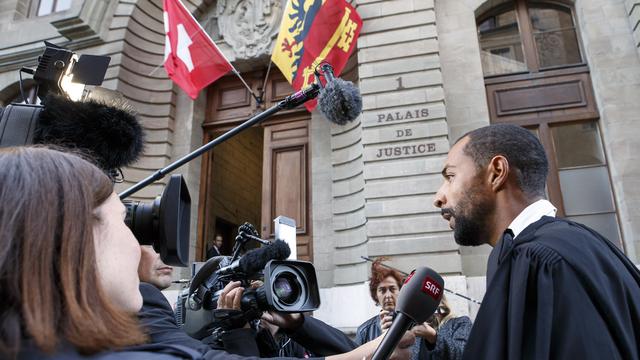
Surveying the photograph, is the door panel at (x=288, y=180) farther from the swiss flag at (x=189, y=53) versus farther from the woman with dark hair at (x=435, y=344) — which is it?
the woman with dark hair at (x=435, y=344)

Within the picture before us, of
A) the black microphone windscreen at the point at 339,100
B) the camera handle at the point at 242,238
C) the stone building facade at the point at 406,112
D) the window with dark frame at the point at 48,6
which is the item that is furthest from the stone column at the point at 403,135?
the window with dark frame at the point at 48,6

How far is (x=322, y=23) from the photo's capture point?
9.81 m

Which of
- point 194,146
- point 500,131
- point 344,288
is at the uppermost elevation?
point 194,146

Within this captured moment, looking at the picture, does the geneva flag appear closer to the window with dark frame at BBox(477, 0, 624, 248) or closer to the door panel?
the door panel

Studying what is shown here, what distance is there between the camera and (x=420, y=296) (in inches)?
65.7

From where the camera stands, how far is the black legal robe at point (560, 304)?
1560 millimetres

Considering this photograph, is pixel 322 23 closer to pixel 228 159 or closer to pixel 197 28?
pixel 197 28

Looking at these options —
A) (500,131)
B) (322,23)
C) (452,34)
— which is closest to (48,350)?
(500,131)

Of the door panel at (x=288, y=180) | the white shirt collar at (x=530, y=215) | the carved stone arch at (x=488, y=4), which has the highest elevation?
the carved stone arch at (x=488, y=4)

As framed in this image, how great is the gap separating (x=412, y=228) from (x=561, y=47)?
6207 millimetres

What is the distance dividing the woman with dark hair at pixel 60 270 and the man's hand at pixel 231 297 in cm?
142

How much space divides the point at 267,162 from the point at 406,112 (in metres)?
3.91

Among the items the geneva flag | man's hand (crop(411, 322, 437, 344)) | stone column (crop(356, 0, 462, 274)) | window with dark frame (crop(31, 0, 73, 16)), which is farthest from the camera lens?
window with dark frame (crop(31, 0, 73, 16))

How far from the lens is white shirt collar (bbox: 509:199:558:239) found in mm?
2145
